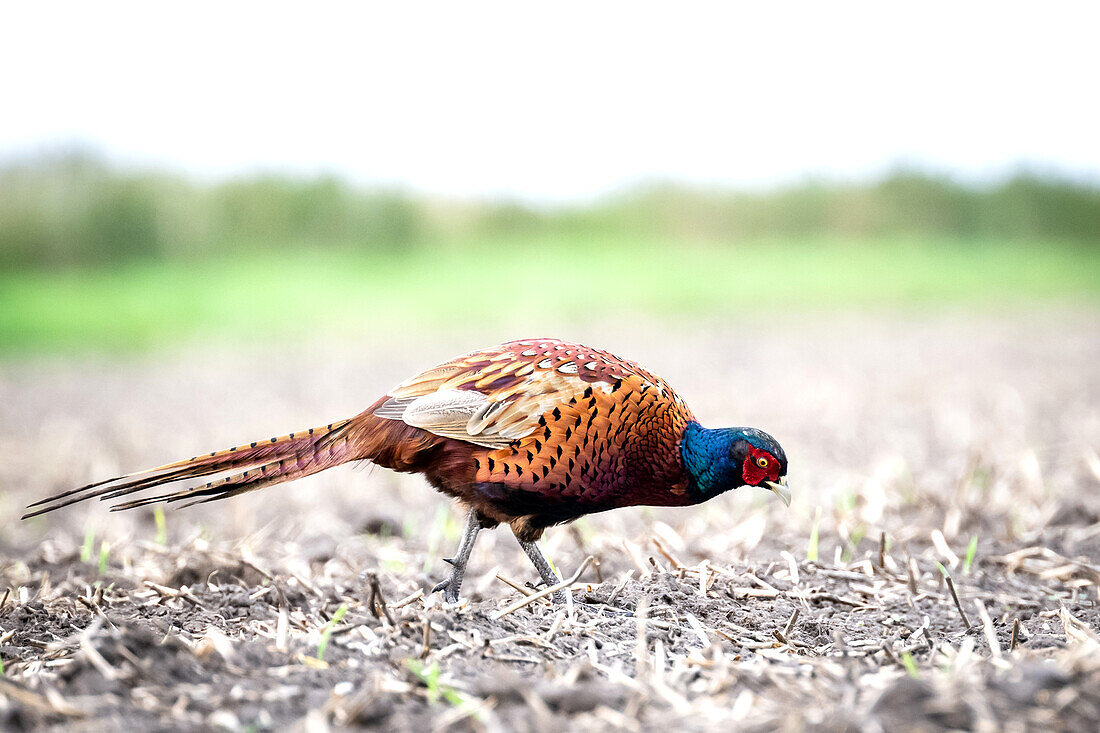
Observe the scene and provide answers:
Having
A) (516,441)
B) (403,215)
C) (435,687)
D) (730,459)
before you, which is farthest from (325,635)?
(403,215)

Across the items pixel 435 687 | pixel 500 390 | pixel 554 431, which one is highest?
pixel 500 390

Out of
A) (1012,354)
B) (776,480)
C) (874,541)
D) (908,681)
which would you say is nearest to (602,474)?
(776,480)

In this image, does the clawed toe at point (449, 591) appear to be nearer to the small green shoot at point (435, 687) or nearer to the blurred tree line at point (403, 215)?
the small green shoot at point (435, 687)


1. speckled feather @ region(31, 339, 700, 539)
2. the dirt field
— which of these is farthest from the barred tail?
the dirt field

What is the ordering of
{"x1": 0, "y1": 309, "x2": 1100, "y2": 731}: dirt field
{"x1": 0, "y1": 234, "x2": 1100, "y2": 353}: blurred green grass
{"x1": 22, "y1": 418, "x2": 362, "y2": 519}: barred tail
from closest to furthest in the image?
{"x1": 0, "y1": 309, "x2": 1100, "y2": 731}: dirt field → {"x1": 22, "y1": 418, "x2": 362, "y2": 519}: barred tail → {"x1": 0, "y1": 234, "x2": 1100, "y2": 353}: blurred green grass

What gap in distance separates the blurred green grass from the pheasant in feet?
27.8

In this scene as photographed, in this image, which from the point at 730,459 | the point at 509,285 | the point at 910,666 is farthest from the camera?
the point at 509,285

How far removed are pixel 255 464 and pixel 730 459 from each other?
1574mm

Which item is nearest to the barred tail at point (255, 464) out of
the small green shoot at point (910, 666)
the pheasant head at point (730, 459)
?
the pheasant head at point (730, 459)

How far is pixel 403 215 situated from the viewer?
14906 millimetres

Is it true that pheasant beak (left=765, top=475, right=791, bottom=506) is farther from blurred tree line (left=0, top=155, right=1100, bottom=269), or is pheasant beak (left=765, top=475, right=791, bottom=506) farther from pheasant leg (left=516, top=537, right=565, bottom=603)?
blurred tree line (left=0, top=155, right=1100, bottom=269)

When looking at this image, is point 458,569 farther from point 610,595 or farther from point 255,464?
point 255,464

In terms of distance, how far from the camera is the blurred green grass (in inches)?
496

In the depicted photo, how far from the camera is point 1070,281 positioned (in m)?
16.3
